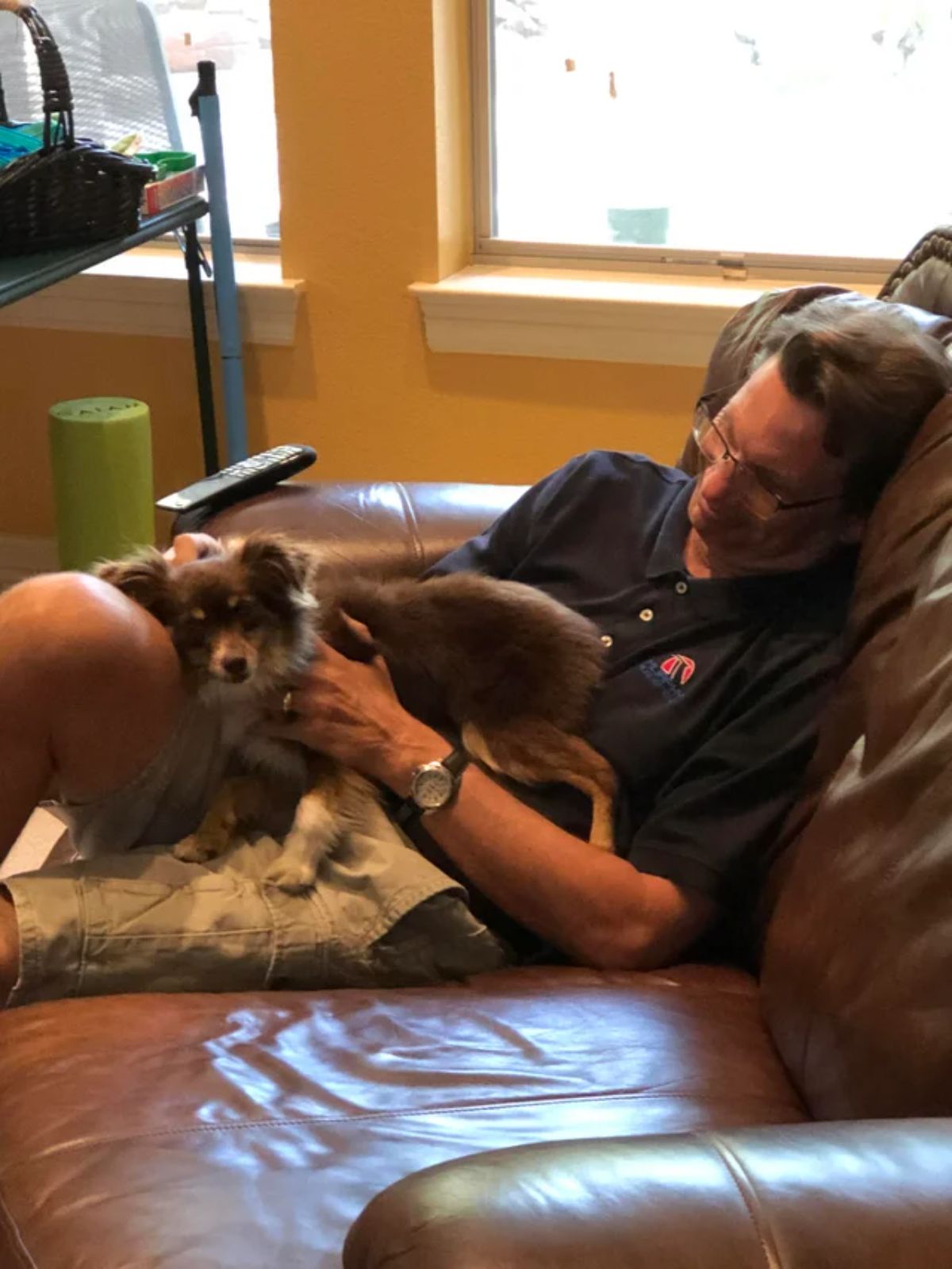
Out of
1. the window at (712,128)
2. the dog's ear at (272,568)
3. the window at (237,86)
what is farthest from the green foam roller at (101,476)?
the dog's ear at (272,568)

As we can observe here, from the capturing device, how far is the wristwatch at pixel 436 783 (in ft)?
5.84

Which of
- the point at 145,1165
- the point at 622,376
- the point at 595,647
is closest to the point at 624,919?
the point at 595,647

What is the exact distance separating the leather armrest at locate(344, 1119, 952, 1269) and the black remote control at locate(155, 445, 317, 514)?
1454mm

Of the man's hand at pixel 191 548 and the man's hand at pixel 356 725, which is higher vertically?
the man's hand at pixel 191 548

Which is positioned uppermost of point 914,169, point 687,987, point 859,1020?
point 914,169

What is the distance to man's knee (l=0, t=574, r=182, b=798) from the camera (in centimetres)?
158

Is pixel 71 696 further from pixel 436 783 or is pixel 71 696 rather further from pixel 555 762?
pixel 555 762

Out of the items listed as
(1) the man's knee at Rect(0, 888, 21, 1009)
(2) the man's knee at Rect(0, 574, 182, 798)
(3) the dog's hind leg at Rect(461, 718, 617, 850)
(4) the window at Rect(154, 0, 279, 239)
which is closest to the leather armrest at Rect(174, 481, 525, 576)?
(3) the dog's hind leg at Rect(461, 718, 617, 850)

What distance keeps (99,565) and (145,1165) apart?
2.82 feet

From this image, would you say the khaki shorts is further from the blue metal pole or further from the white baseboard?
the white baseboard

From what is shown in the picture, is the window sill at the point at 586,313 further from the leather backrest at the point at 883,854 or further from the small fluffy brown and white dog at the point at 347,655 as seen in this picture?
the leather backrest at the point at 883,854

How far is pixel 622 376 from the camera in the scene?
3109 mm

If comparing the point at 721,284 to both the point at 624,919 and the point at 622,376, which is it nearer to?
the point at 622,376

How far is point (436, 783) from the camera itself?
179cm
